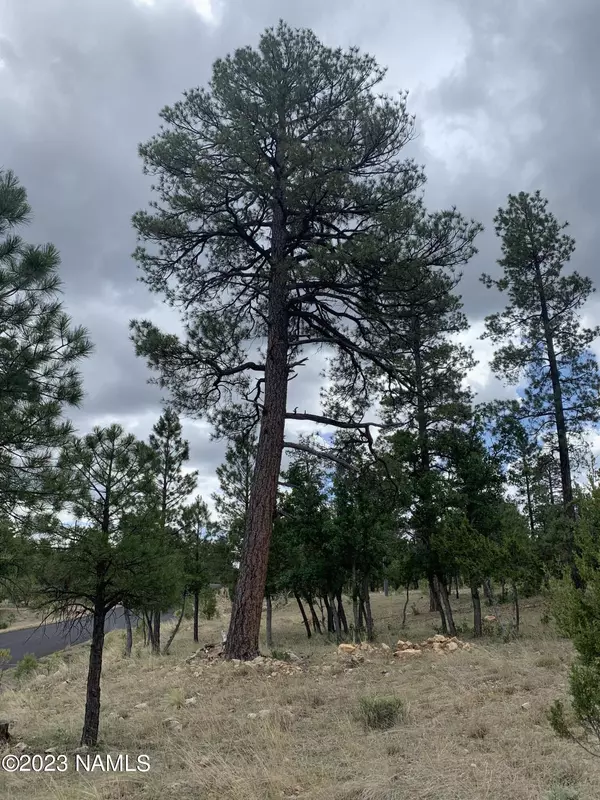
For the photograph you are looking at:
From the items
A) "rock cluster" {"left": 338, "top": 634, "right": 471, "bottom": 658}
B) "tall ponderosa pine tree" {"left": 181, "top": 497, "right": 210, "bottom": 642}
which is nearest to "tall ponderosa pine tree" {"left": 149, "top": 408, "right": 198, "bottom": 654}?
"tall ponderosa pine tree" {"left": 181, "top": 497, "right": 210, "bottom": 642}

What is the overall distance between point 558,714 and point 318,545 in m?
15.6

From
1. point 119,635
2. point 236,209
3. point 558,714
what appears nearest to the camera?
point 558,714

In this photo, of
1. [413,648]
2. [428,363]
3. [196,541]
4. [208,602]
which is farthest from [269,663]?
[208,602]

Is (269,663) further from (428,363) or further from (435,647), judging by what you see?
(428,363)

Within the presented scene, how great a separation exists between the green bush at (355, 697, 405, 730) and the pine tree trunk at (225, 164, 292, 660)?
4459 millimetres

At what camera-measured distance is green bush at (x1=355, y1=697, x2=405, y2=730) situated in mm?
6676

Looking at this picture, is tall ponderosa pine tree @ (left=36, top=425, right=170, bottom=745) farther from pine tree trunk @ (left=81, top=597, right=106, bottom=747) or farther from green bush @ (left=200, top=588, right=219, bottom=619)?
green bush @ (left=200, top=588, right=219, bottom=619)

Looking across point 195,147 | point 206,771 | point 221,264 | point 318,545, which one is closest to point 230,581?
point 318,545

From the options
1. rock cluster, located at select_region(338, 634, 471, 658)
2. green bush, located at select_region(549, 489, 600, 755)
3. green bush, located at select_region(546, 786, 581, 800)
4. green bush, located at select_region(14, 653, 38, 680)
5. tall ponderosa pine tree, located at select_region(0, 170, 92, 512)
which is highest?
tall ponderosa pine tree, located at select_region(0, 170, 92, 512)

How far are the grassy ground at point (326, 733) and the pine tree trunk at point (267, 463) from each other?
844 millimetres

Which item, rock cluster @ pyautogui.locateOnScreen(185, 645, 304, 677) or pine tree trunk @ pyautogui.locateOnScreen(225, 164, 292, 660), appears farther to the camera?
pine tree trunk @ pyautogui.locateOnScreen(225, 164, 292, 660)

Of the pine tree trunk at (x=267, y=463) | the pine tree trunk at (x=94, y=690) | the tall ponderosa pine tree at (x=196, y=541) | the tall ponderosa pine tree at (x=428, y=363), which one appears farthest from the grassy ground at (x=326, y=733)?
the tall ponderosa pine tree at (x=196, y=541)

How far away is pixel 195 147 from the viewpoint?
12.0m

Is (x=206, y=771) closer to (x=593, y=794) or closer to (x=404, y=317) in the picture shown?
(x=593, y=794)
